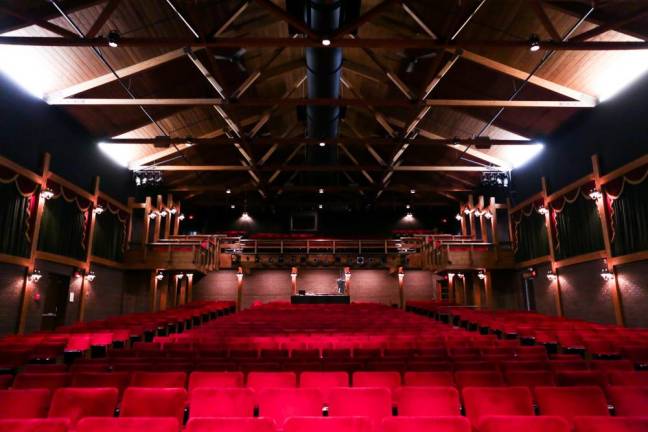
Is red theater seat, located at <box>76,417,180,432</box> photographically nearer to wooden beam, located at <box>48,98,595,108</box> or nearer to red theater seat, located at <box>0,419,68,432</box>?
red theater seat, located at <box>0,419,68,432</box>

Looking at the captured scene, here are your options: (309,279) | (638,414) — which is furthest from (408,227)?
(638,414)

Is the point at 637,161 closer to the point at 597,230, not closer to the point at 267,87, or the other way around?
the point at 597,230

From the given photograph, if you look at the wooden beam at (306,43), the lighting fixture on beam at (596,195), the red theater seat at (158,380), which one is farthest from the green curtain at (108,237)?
the lighting fixture on beam at (596,195)

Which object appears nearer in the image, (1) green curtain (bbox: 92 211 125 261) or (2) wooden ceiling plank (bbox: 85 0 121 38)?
→ (2) wooden ceiling plank (bbox: 85 0 121 38)

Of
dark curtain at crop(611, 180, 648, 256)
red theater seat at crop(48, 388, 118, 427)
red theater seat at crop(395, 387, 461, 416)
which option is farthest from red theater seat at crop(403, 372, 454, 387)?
dark curtain at crop(611, 180, 648, 256)

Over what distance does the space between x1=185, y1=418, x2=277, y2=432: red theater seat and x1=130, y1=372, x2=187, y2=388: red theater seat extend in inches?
76.4

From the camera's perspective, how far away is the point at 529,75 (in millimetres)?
11117

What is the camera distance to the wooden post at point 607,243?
10625mm

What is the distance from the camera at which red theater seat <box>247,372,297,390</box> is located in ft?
12.8

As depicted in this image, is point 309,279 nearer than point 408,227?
Yes

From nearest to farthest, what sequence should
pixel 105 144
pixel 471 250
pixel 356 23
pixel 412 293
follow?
pixel 356 23, pixel 105 144, pixel 471 250, pixel 412 293

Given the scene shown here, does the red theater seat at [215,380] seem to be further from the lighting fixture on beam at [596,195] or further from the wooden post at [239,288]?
the wooden post at [239,288]

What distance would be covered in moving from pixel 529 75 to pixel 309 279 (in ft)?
49.7

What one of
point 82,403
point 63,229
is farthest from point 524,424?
point 63,229
